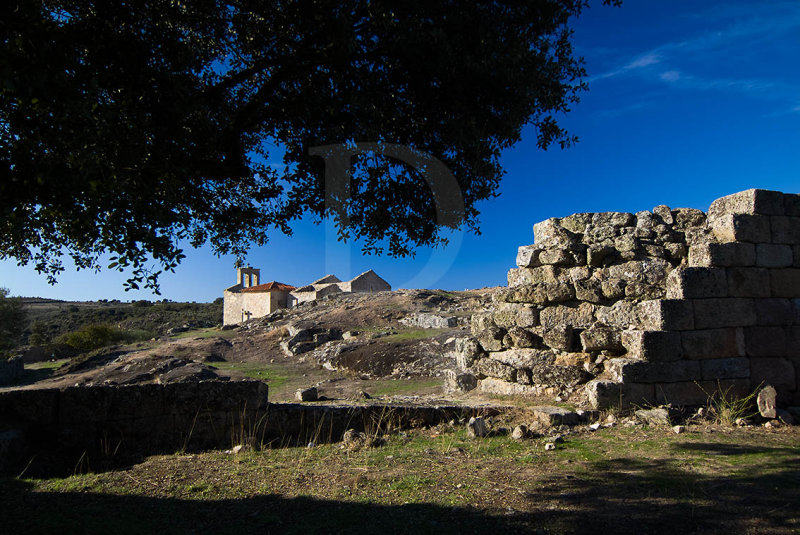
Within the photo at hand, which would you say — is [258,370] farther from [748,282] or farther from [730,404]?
[748,282]

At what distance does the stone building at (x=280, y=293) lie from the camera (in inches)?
1571

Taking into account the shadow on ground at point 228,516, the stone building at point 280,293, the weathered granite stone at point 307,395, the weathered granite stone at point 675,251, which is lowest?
the shadow on ground at point 228,516

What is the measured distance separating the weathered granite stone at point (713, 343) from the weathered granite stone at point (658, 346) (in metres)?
0.14

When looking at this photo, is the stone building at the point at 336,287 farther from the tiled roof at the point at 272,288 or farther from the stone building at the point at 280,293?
the tiled roof at the point at 272,288

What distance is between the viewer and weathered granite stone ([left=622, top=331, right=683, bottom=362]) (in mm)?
7801

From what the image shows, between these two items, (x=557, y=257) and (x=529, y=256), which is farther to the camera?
(x=529, y=256)

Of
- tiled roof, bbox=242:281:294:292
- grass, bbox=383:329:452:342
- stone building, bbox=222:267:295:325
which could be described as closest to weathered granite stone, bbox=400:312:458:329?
grass, bbox=383:329:452:342

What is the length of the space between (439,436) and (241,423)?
8.57 feet

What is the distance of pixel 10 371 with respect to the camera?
20.0m

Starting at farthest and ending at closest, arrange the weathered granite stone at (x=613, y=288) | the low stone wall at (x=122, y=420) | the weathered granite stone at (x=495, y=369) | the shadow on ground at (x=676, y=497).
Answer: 1. the weathered granite stone at (x=495, y=369)
2. the weathered granite stone at (x=613, y=288)
3. the low stone wall at (x=122, y=420)
4. the shadow on ground at (x=676, y=497)

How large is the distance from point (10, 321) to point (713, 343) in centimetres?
3945

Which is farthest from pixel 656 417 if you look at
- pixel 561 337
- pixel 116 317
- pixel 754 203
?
pixel 116 317

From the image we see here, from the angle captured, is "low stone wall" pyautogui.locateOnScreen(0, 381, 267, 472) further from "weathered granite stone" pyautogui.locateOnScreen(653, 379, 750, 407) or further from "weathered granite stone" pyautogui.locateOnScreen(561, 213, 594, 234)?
"weathered granite stone" pyautogui.locateOnScreen(561, 213, 594, 234)

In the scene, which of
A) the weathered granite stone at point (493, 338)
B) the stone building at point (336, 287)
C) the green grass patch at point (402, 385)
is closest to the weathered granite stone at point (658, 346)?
the weathered granite stone at point (493, 338)
